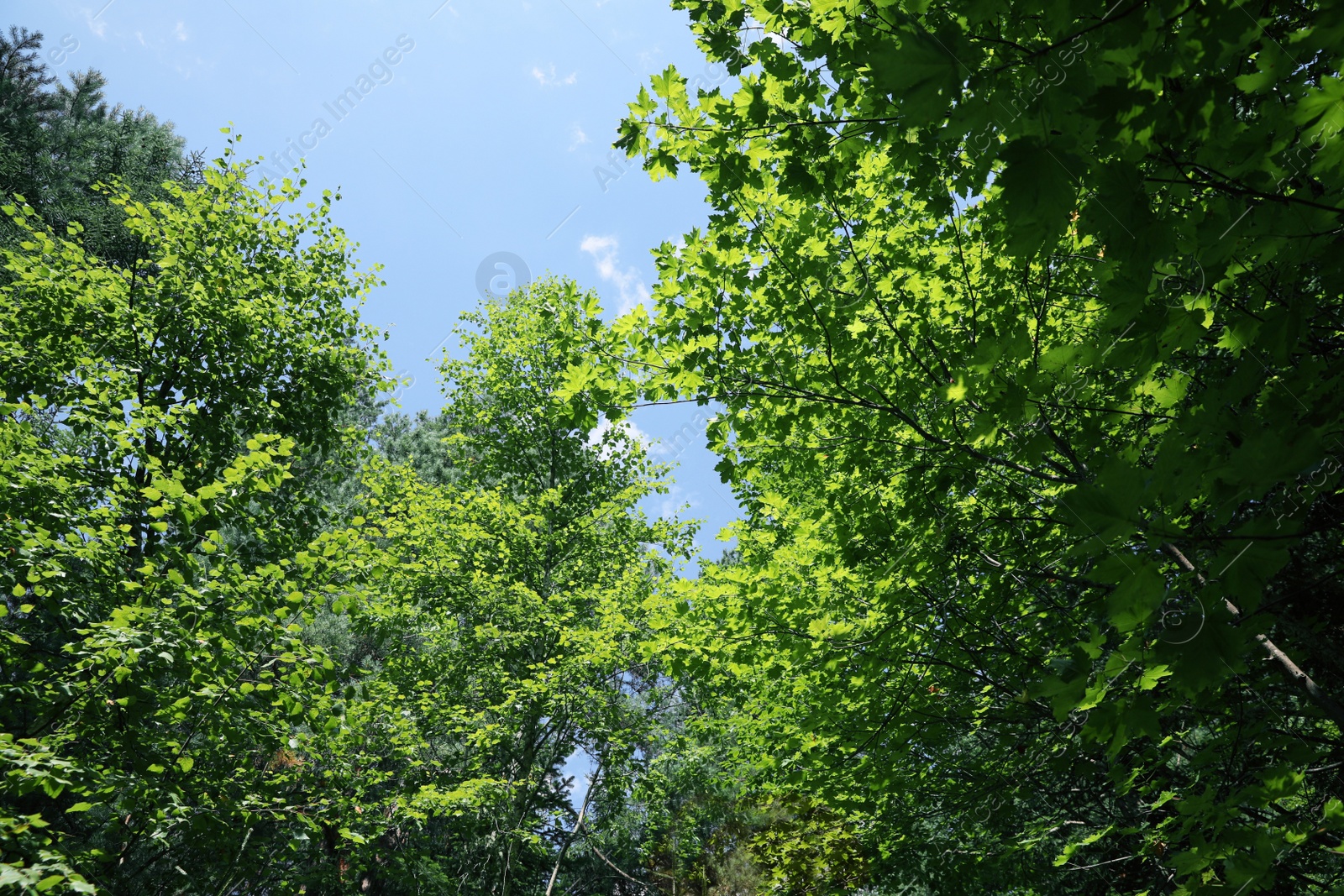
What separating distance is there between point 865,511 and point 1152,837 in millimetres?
2105

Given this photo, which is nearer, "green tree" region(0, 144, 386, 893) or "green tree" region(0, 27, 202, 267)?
"green tree" region(0, 144, 386, 893)

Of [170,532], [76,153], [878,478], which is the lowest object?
[878,478]

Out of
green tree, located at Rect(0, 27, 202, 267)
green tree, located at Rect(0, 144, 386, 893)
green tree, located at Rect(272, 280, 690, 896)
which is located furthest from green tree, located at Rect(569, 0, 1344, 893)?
green tree, located at Rect(0, 27, 202, 267)

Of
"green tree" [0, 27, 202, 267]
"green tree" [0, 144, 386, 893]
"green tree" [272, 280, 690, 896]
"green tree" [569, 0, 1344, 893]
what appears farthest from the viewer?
"green tree" [0, 27, 202, 267]

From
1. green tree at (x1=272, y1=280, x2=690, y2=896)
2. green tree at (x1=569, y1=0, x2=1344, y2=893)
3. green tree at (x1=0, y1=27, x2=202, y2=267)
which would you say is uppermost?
green tree at (x1=0, y1=27, x2=202, y2=267)

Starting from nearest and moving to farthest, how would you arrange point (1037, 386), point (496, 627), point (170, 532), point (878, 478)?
point (1037, 386)
point (878, 478)
point (170, 532)
point (496, 627)

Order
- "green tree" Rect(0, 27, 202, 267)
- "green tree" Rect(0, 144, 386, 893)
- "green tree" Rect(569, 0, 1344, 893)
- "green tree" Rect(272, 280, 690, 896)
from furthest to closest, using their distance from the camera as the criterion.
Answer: "green tree" Rect(0, 27, 202, 267) → "green tree" Rect(272, 280, 690, 896) → "green tree" Rect(0, 144, 386, 893) → "green tree" Rect(569, 0, 1344, 893)

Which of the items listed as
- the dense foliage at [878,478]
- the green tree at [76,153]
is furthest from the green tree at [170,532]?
the green tree at [76,153]

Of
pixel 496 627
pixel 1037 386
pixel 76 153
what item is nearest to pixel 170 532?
pixel 496 627

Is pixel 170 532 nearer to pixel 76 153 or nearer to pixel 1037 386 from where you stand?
pixel 1037 386

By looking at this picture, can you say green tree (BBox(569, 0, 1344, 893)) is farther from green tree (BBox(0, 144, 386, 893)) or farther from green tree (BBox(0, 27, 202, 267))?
green tree (BBox(0, 27, 202, 267))

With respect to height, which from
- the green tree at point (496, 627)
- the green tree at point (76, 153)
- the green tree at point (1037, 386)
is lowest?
the green tree at point (1037, 386)

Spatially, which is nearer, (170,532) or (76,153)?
(170,532)

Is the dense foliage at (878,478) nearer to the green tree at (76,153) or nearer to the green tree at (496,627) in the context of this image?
the green tree at (496,627)
